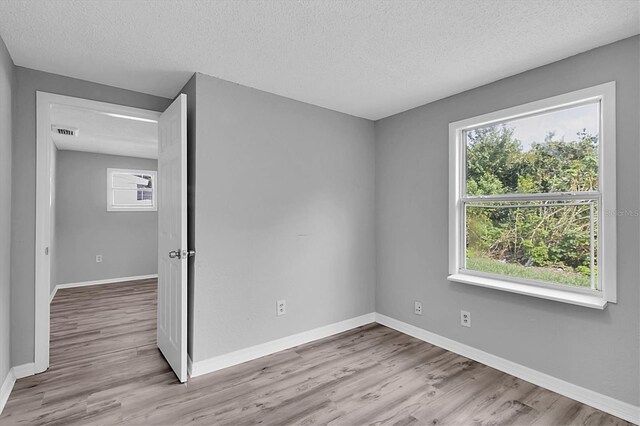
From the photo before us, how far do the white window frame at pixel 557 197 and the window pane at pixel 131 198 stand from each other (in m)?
5.63

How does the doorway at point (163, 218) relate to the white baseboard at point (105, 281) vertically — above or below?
above

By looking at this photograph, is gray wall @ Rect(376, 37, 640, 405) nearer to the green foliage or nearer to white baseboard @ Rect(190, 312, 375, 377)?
the green foliage

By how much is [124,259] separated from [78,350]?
326 centimetres

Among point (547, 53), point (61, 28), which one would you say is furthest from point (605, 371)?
point (61, 28)

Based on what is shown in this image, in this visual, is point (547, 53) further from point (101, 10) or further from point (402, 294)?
point (101, 10)

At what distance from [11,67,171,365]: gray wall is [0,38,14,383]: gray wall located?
0.25 ft

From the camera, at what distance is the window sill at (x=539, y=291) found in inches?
80.1

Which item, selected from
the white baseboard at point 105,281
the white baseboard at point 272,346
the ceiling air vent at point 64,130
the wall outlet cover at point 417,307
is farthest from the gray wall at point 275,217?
the white baseboard at point 105,281

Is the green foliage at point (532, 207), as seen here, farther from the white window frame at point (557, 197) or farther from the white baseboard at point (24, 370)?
the white baseboard at point (24, 370)

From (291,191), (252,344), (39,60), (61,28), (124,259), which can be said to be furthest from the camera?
(124,259)

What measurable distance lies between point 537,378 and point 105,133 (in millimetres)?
5409

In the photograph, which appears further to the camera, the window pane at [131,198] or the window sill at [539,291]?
the window pane at [131,198]

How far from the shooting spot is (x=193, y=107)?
249 centimetres

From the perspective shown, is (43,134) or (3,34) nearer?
(3,34)
